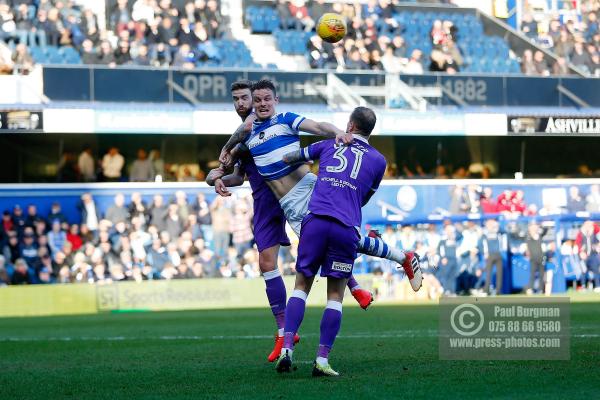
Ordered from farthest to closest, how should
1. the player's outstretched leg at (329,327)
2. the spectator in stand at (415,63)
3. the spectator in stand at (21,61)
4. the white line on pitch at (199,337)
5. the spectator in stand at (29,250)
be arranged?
the spectator in stand at (415,63), the spectator in stand at (21,61), the spectator in stand at (29,250), the white line on pitch at (199,337), the player's outstretched leg at (329,327)

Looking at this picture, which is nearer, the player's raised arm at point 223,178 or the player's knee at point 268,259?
the player's raised arm at point 223,178

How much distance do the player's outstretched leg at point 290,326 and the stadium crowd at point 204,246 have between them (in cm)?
1621

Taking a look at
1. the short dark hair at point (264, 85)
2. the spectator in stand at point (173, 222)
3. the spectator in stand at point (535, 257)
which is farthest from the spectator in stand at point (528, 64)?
the short dark hair at point (264, 85)

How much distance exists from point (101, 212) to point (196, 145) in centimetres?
333

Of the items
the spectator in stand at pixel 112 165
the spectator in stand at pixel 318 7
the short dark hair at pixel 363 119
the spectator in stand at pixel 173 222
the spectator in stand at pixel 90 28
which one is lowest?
the spectator in stand at pixel 173 222

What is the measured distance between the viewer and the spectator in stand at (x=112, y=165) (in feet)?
87.9

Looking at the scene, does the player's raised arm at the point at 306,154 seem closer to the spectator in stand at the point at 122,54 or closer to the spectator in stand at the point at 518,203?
the spectator in stand at the point at 122,54

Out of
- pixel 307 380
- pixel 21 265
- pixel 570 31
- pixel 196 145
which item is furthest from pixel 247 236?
pixel 307 380

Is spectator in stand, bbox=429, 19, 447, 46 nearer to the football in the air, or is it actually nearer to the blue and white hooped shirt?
the football in the air

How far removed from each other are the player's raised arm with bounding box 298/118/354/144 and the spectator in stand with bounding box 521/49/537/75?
916 inches

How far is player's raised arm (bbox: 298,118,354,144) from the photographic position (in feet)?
26.5

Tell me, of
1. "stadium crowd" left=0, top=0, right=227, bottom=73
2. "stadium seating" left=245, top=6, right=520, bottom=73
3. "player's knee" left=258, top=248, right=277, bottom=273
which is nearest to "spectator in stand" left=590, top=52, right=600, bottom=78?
"stadium seating" left=245, top=6, right=520, bottom=73

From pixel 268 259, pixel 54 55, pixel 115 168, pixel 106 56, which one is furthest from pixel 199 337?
pixel 106 56

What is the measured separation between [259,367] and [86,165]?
729 inches
